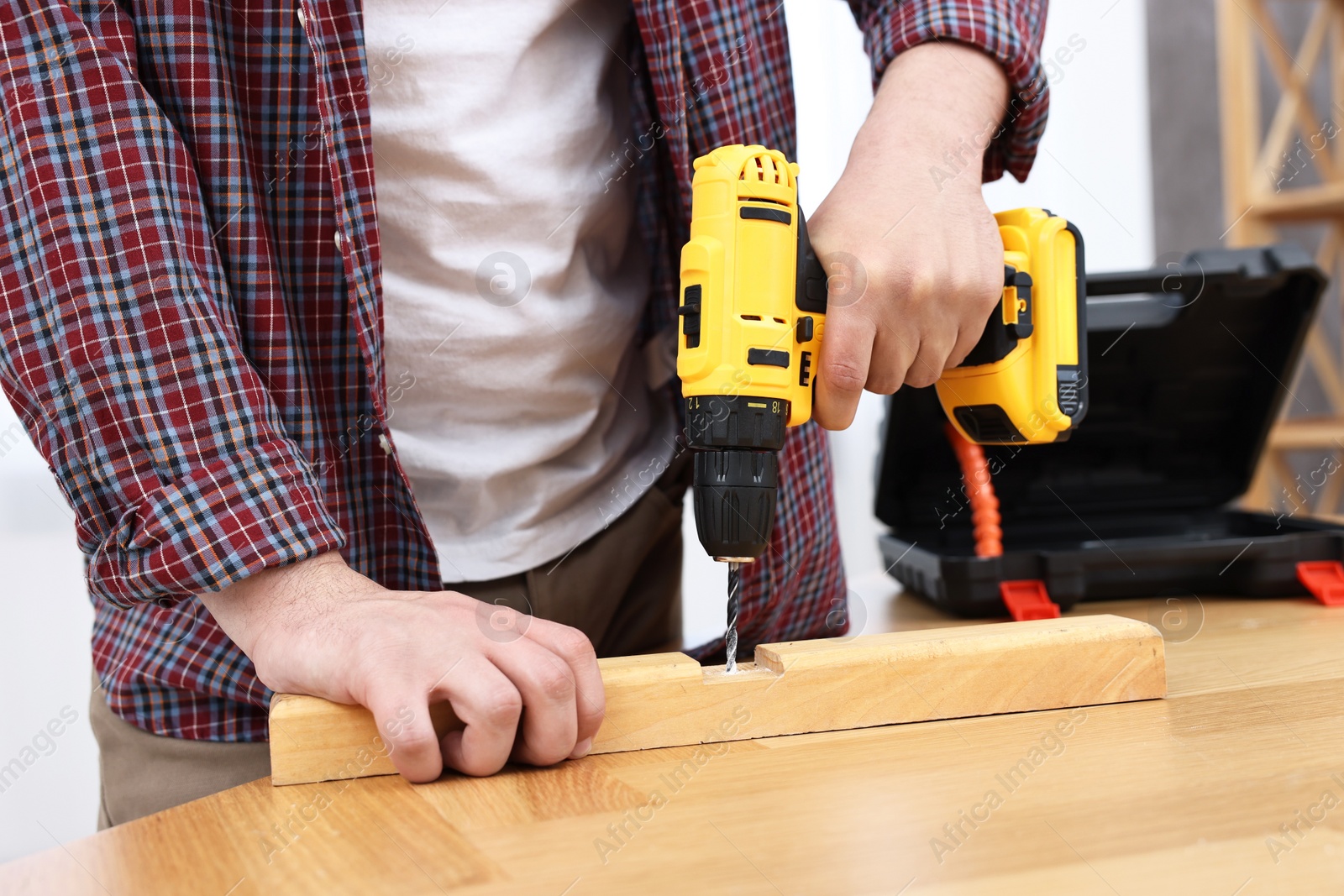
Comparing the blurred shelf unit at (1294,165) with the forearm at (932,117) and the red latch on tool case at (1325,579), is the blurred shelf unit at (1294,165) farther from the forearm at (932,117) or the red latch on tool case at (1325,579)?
the forearm at (932,117)

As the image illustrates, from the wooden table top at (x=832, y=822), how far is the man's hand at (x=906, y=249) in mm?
240

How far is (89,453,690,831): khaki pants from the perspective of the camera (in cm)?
70

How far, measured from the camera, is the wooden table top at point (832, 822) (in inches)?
14.9

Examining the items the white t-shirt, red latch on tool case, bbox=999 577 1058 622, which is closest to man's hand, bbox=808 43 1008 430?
the white t-shirt

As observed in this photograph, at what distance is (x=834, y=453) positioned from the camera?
5.87 ft

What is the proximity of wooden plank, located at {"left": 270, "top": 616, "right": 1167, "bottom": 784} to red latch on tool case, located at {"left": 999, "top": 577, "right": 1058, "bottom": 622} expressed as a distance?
303 millimetres

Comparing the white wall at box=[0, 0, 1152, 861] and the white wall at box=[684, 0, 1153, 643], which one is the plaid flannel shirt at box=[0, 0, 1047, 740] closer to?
the white wall at box=[0, 0, 1152, 861]

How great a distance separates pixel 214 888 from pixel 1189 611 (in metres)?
0.92

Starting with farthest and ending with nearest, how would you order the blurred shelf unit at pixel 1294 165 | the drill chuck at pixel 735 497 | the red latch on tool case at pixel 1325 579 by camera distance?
the blurred shelf unit at pixel 1294 165 → the red latch on tool case at pixel 1325 579 → the drill chuck at pixel 735 497

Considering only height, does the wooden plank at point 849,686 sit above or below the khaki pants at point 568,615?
above

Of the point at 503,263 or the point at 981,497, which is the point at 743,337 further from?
the point at 981,497

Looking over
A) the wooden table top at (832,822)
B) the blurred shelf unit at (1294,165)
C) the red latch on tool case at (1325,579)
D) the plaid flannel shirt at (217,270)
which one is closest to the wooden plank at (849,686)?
the wooden table top at (832,822)

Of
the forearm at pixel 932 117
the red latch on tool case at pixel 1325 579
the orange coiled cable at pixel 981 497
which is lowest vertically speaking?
the red latch on tool case at pixel 1325 579

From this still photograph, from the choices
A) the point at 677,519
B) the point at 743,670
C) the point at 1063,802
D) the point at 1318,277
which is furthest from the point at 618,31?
the point at 1318,277
